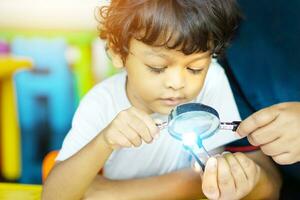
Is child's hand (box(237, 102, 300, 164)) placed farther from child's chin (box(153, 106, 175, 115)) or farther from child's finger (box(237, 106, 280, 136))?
child's chin (box(153, 106, 175, 115))

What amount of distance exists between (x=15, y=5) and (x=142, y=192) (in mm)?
1403

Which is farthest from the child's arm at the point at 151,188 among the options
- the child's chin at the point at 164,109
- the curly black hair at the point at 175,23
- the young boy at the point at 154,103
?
the curly black hair at the point at 175,23

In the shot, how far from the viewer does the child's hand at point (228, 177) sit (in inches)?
27.9

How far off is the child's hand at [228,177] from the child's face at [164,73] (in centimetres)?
13

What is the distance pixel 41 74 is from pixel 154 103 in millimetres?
1196

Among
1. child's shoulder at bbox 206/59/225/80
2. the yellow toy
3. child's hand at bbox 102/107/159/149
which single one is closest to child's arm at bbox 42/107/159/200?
child's hand at bbox 102/107/159/149

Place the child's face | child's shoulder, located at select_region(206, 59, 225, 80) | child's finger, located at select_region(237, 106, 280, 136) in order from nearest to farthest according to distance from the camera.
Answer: child's finger, located at select_region(237, 106, 280, 136)
the child's face
child's shoulder, located at select_region(206, 59, 225, 80)

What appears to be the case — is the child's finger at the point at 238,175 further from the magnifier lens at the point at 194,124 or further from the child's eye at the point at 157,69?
the child's eye at the point at 157,69

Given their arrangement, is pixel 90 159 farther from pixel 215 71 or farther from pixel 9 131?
pixel 9 131

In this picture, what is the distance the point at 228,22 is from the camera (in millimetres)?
848

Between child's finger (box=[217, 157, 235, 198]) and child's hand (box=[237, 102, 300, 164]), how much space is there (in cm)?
5

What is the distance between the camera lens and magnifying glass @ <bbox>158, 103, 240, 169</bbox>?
2.30 feet

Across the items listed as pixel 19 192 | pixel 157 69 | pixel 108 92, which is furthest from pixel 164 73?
pixel 19 192

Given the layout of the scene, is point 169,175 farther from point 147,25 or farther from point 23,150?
point 23,150
